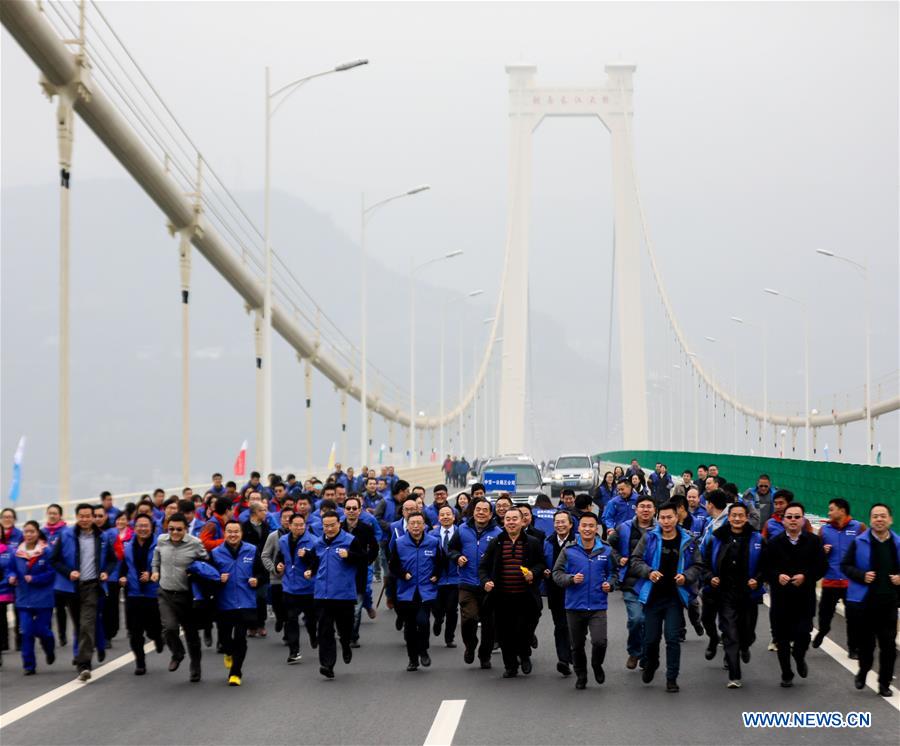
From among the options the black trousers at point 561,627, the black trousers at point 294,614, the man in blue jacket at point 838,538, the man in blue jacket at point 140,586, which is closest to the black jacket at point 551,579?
the black trousers at point 561,627

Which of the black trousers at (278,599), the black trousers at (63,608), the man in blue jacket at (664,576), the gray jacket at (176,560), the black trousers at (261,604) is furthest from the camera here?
the black trousers at (261,604)

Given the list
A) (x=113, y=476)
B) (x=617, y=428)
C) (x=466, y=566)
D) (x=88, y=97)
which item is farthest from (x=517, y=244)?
(x=113, y=476)

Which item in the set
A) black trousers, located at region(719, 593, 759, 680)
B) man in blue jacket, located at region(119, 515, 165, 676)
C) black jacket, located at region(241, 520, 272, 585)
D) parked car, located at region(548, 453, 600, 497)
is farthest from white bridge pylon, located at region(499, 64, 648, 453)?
black trousers, located at region(719, 593, 759, 680)

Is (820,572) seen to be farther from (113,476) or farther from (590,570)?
(113,476)

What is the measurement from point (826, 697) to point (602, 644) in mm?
1695

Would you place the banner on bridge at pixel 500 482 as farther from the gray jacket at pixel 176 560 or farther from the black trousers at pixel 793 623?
the black trousers at pixel 793 623

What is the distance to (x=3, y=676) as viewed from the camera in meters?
12.1

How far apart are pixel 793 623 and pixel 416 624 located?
312cm

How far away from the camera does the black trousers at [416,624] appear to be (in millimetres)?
11828

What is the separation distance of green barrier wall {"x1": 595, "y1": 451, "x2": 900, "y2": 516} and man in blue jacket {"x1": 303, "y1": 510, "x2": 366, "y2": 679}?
9.33m

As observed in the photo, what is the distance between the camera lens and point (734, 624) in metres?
10.7

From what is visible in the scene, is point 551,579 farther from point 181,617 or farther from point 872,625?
point 181,617

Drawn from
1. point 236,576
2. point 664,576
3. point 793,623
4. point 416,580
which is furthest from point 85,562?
point 793,623

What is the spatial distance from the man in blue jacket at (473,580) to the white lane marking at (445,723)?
1980mm
